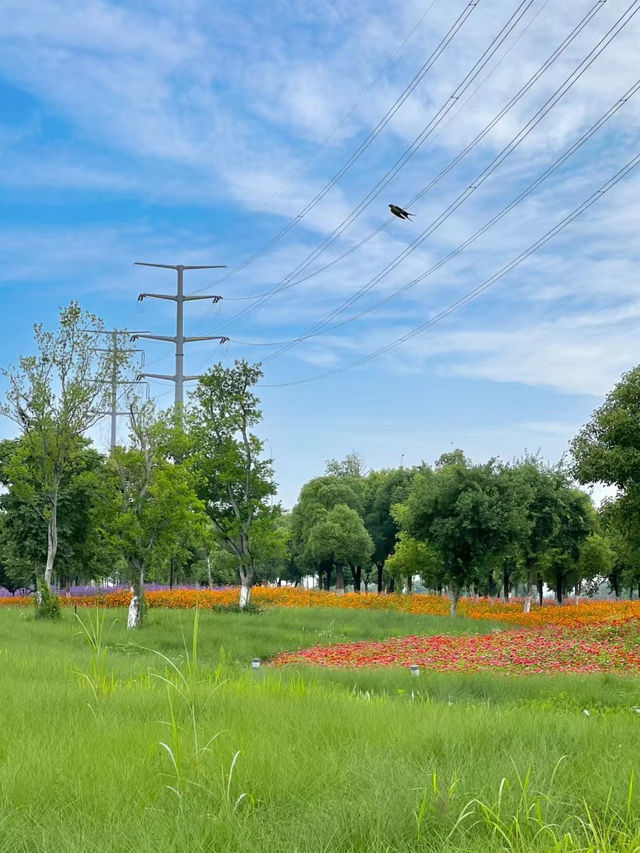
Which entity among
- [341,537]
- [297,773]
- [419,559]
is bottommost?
[297,773]

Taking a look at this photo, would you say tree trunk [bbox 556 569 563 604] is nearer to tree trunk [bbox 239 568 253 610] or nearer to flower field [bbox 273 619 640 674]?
tree trunk [bbox 239 568 253 610]

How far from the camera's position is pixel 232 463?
32094 mm

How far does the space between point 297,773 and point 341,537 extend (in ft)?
166

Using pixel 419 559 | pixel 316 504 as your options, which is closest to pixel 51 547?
pixel 419 559

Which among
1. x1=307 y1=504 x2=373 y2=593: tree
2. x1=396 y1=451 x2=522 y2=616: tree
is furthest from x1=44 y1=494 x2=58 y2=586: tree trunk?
x1=307 y1=504 x2=373 y2=593: tree

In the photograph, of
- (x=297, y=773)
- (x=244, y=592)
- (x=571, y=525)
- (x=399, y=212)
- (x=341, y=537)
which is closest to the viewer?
(x=297, y=773)

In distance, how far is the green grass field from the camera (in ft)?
13.4

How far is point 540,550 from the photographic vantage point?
38.9m

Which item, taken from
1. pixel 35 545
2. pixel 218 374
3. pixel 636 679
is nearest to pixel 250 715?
pixel 636 679

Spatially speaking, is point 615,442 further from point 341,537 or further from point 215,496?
point 341,537

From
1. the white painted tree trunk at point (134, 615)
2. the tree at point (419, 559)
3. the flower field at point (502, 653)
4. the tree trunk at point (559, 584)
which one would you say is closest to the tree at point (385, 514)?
the tree at point (419, 559)

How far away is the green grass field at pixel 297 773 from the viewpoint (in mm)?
4074

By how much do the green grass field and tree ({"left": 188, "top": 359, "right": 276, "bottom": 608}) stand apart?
2351cm

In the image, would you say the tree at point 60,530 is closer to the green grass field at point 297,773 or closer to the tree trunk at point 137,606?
the tree trunk at point 137,606
